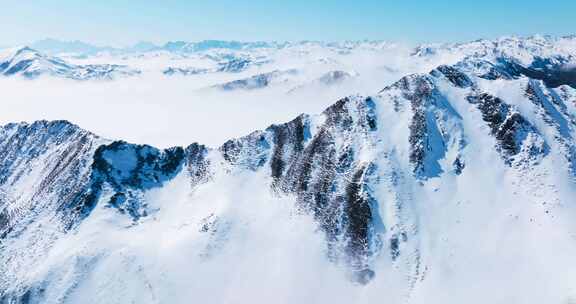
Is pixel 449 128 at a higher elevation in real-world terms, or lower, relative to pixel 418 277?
higher

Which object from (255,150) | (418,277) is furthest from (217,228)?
(418,277)

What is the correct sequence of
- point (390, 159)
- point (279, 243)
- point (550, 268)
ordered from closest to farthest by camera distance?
1. point (550, 268)
2. point (279, 243)
3. point (390, 159)

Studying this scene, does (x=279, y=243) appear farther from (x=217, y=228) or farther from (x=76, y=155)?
(x=76, y=155)

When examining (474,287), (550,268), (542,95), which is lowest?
(474,287)

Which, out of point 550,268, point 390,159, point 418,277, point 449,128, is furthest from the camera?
point 449,128

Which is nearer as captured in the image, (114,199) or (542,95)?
(114,199)

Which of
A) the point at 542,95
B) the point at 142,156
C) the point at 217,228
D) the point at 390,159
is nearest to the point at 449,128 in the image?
the point at 390,159
